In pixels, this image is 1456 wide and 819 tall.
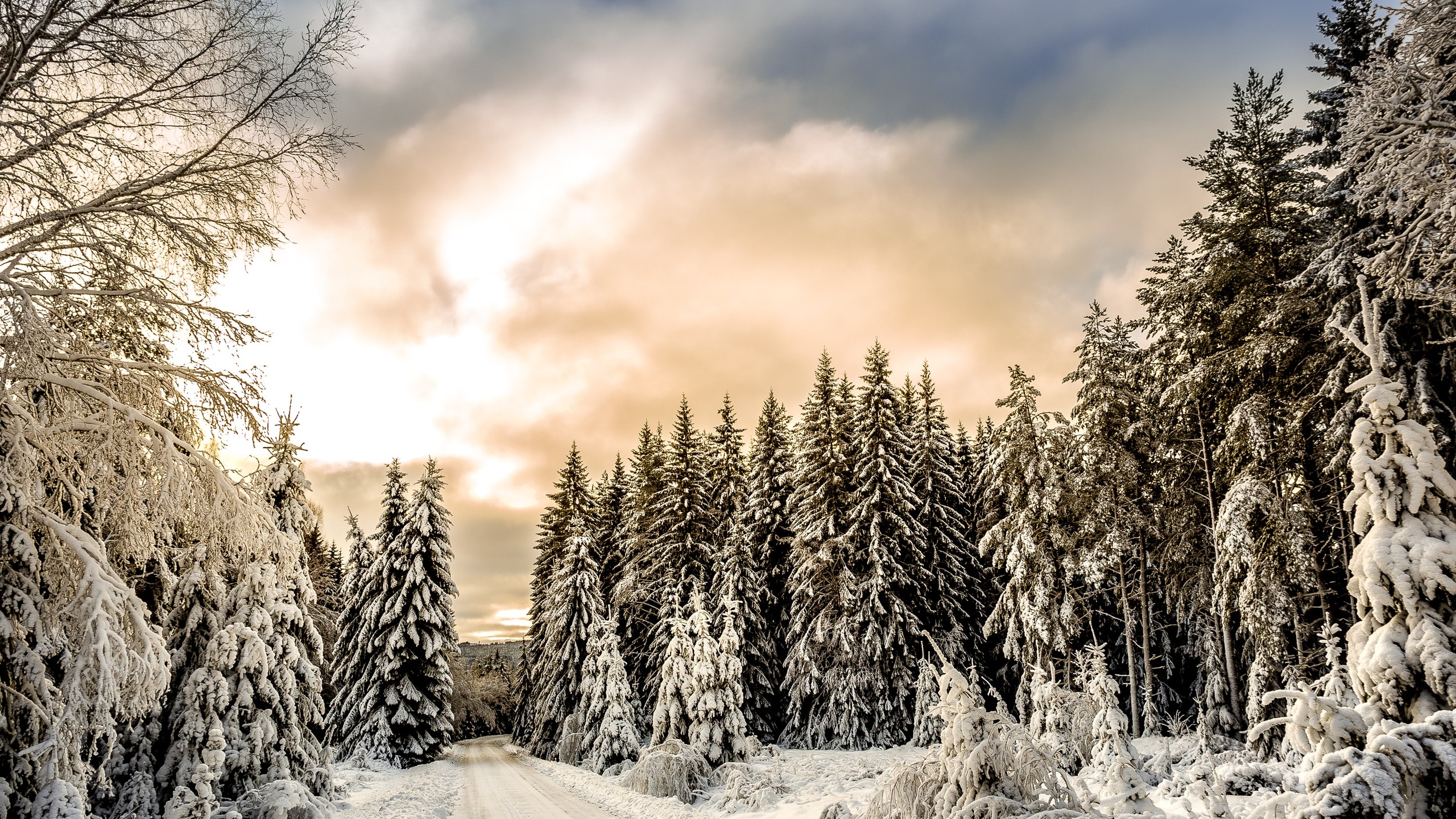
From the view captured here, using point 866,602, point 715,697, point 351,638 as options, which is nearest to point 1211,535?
point 866,602

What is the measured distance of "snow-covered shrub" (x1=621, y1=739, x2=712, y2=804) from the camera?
1831 centimetres

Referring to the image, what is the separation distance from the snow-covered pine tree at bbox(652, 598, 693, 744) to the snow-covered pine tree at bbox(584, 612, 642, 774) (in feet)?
11.0

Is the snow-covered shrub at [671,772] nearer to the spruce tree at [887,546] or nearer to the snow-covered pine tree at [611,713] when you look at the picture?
the snow-covered pine tree at [611,713]

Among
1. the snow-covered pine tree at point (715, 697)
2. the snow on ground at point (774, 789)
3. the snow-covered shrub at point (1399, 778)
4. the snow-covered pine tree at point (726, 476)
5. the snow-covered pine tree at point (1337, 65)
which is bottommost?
the snow on ground at point (774, 789)

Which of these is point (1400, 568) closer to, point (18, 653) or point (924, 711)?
point (18, 653)

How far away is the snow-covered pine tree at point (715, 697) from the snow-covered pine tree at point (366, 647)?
45.6 ft

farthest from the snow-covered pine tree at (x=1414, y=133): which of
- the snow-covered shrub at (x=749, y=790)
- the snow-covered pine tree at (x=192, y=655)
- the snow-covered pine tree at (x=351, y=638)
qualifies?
the snow-covered pine tree at (x=351, y=638)

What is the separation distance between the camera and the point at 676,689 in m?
21.8

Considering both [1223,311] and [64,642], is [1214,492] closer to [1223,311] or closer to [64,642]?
[1223,311]

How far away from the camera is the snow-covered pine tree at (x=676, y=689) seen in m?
21.5

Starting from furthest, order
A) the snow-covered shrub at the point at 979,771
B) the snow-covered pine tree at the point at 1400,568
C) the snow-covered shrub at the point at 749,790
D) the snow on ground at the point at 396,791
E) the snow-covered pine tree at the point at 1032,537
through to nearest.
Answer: the snow-covered pine tree at the point at 1032,537 < the snow on ground at the point at 396,791 < the snow-covered shrub at the point at 749,790 < the snow-covered shrub at the point at 979,771 < the snow-covered pine tree at the point at 1400,568

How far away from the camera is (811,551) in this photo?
26.9 metres

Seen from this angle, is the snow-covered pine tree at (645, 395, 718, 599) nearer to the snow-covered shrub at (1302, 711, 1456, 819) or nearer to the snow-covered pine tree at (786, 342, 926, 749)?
the snow-covered pine tree at (786, 342, 926, 749)

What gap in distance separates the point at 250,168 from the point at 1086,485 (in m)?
21.9
